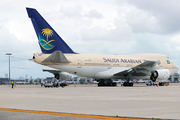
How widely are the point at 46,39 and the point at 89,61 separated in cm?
788

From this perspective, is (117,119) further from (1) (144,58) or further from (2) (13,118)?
(1) (144,58)

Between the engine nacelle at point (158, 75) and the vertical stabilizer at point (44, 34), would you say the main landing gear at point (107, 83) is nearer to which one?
the engine nacelle at point (158, 75)

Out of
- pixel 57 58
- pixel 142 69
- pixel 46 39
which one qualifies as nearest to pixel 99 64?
pixel 142 69

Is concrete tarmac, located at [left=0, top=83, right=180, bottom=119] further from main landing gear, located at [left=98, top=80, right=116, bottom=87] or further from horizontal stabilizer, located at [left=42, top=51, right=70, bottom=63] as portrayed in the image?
main landing gear, located at [left=98, top=80, right=116, bottom=87]

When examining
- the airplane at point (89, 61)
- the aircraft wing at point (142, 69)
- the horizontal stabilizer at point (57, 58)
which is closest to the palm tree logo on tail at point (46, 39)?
the airplane at point (89, 61)

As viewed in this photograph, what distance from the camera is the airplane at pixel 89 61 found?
39.7 m

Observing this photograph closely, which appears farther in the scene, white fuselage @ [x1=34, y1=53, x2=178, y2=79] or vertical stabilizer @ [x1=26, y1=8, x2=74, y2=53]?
white fuselage @ [x1=34, y1=53, x2=178, y2=79]

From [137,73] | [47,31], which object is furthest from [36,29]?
[137,73]

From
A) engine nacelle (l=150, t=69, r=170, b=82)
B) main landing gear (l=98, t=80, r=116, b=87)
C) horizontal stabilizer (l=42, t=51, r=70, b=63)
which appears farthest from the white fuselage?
main landing gear (l=98, t=80, r=116, b=87)

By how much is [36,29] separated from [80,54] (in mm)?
8180

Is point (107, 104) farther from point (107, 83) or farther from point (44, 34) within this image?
point (107, 83)

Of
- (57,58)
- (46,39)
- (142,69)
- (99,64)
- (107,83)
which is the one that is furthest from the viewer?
(107,83)

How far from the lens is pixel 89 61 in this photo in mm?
43344

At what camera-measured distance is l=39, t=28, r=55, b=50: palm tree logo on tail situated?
3991 cm
